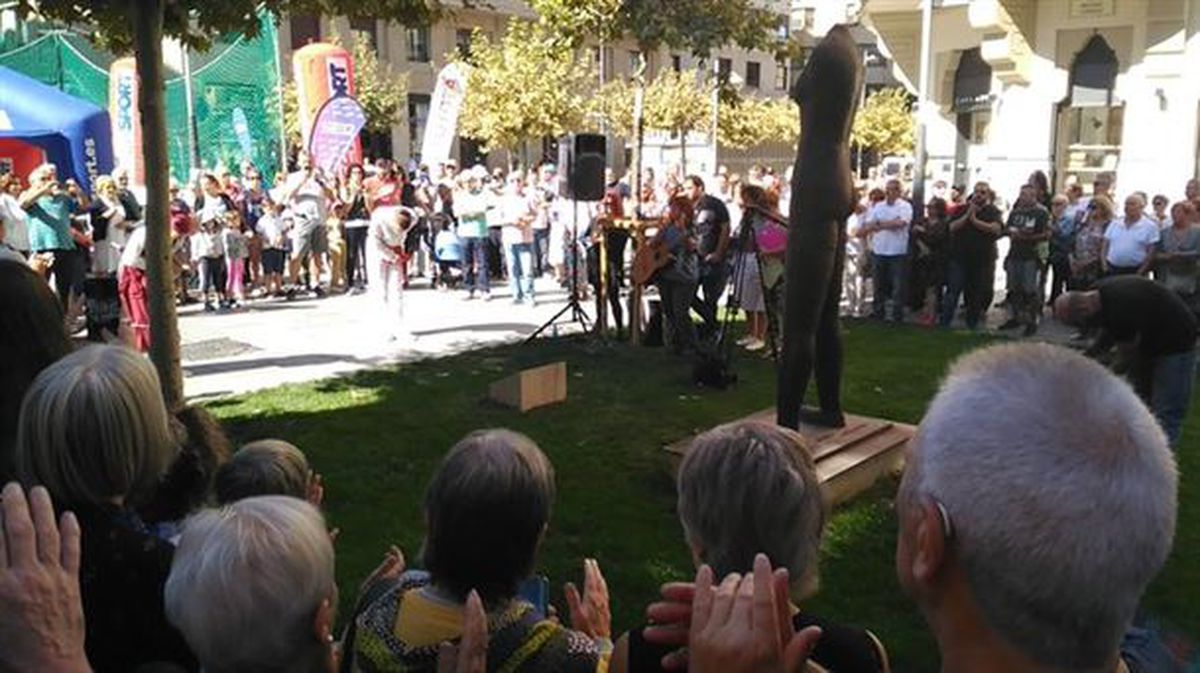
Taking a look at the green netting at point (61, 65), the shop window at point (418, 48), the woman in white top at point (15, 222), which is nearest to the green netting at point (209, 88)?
the green netting at point (61, 65)

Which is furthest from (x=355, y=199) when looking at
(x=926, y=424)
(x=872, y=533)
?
(x=926, y=424)

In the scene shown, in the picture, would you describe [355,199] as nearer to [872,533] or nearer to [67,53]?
[67,53]

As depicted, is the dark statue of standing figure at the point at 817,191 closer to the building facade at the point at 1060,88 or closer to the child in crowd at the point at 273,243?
the child in crowd at the point at 273,243

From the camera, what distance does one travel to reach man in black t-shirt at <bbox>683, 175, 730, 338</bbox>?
1126 centimetres

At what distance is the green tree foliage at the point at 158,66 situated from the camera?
666cm

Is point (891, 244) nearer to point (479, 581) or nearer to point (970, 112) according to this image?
point (970, 112)

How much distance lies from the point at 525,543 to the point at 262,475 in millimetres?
1018

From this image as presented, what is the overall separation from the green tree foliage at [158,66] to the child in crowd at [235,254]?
708cm

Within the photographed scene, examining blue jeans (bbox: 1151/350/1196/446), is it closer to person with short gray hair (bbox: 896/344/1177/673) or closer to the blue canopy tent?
person with short gray hair (bbox: 896/344/1177/673)

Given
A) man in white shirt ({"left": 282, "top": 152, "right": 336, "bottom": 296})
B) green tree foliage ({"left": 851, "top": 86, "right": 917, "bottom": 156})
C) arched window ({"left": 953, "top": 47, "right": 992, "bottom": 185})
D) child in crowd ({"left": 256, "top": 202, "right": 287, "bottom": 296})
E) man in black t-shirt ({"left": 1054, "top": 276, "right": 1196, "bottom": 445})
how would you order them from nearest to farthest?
man in black t-shirt ({"left": 1054, "top": 276, "right": 1196, "bottom": 445}) < child in crowd ({"left": 256, "top": 202, "right": 287, "bottom": 296}) < man in white shirt ({"left": 282, "top": 152, "right": 336, "bottom": 296}) < arched window ({"left": 953, "top": 47, "right": 992, "bottom": 185}) < green tree foliage ({"left": 851, "top": 86, "right": 917, "bottom": 156})

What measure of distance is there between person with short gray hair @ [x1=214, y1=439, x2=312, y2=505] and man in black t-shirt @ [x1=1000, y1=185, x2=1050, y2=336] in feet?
35.9

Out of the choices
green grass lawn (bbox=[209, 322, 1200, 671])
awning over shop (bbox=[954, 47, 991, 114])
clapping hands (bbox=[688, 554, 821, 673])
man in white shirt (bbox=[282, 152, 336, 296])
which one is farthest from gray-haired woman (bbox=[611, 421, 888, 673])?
awning over shop (bbox=[954, 47, 991, 114])

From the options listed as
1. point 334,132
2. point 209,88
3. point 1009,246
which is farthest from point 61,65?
point 1009,246

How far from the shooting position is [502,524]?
2.25 m
